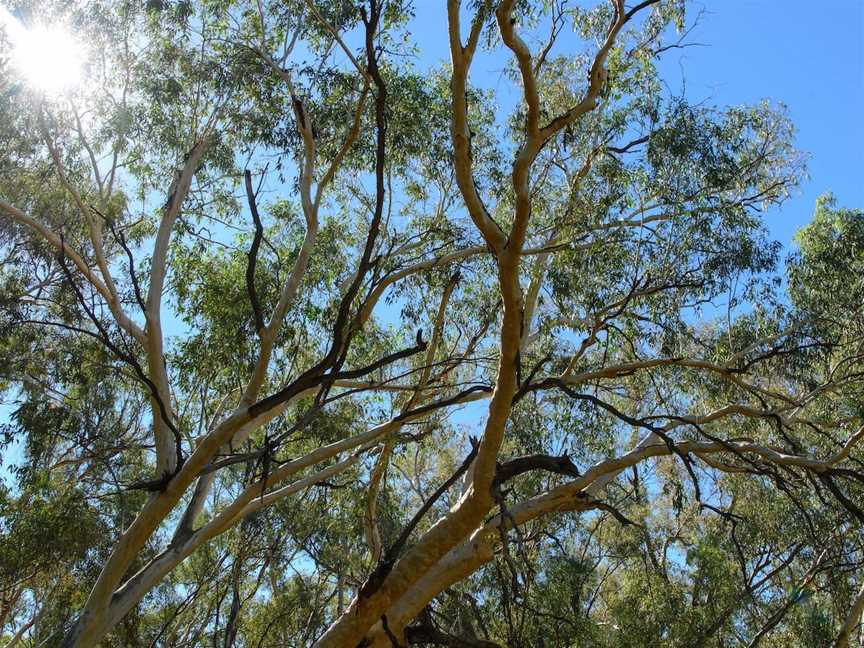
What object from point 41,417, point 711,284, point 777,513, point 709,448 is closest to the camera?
point 709,448

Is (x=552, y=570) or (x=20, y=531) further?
(x=552, y=570)

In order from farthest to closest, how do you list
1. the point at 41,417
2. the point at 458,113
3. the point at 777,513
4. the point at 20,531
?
1. the point at 777,513
2. the point at 41,417
3. the point at 20,531
4. the point at 458,113

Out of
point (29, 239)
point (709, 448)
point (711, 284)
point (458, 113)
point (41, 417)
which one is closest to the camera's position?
point (458, 113)

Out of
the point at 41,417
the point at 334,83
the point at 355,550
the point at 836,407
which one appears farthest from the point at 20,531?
the point at 836,407

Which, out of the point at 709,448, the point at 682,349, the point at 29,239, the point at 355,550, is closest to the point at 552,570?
the point at 355,550

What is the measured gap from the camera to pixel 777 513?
10359 mm

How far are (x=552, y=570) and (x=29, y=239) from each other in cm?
713

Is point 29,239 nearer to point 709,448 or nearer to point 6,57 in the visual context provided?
point 6,57

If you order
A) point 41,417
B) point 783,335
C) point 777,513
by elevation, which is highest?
point 41,417

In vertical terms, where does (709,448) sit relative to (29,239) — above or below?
below

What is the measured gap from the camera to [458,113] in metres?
3.36

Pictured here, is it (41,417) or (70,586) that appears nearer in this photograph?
(41,417)

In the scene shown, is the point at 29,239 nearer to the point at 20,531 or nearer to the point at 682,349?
the point at 20,531

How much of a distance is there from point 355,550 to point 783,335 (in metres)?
5.75
